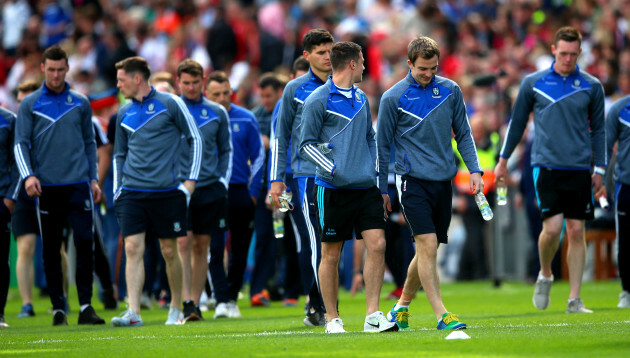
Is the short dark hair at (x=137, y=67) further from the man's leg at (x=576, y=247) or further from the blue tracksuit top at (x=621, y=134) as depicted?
the blue tracksuit top at (x=621, y=134)

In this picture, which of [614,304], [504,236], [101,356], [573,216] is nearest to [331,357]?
[101,356]

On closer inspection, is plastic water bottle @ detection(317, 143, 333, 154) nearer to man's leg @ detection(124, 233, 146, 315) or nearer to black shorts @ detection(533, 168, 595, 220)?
man's leg @ detection(124, 233, 146, 315)

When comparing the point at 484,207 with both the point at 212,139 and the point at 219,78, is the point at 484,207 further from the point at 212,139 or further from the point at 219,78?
the point at 219,78

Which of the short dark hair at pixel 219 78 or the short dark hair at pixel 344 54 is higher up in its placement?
the short dark hair at pixel 219 78

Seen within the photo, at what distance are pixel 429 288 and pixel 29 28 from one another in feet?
69.2

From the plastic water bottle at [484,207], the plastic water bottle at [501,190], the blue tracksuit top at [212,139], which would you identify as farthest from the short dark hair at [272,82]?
the plastic water bottle at [484,207]

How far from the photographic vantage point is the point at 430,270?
9.14m

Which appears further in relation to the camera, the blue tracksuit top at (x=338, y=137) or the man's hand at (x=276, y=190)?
the man's hand at (x=276, y=190)

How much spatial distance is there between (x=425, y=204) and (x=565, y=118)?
10.0 feet

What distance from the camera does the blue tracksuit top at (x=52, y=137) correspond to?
11680 mm

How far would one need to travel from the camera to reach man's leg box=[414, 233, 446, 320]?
9078 mm

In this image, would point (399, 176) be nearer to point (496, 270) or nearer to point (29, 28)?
point (496, 270)

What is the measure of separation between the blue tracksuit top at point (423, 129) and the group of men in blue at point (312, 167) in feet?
0.04

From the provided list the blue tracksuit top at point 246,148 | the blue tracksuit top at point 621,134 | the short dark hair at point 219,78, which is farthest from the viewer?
the blue tracksuit top at point 246,148
